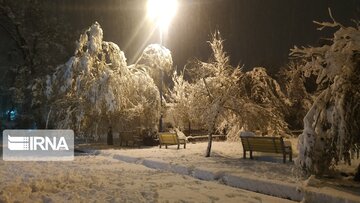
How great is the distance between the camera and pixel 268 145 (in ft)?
48.7

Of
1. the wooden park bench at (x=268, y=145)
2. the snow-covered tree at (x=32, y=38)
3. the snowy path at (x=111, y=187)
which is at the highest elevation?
the snow-covered tree at (x=32, y=38)

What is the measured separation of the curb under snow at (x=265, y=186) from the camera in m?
8.46

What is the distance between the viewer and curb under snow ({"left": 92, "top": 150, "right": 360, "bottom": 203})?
8462 mm

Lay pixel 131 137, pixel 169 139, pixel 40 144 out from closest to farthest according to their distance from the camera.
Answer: pixel 169 139
pixel 131 137
pixel 40 144

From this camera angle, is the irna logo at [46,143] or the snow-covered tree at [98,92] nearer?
the snow-covered tree at [98,92]

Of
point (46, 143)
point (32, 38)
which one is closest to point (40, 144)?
point (46, 143)

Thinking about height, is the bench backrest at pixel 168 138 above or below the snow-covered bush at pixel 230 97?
below

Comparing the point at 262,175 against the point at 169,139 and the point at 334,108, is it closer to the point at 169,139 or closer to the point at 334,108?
the point at 334,108

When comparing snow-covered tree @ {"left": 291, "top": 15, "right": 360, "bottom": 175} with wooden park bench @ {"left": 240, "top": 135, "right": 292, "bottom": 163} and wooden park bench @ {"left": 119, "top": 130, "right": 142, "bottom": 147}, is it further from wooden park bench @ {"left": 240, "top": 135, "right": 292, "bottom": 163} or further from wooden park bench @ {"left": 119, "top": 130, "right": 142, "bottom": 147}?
wooden park bench @ {"left": 119, "top": 130, "right": 142, "bottom": 147}

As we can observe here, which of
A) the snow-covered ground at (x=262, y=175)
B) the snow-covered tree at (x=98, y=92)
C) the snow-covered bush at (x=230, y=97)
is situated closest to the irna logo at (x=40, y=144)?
the snow-covered tree at (x=98, y=92)

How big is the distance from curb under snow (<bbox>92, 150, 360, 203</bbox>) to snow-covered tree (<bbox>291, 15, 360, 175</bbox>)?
34.0 inches

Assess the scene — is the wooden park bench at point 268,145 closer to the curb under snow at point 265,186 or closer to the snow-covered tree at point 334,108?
the curb under snow at point 265,186

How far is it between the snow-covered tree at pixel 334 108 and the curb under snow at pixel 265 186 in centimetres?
86

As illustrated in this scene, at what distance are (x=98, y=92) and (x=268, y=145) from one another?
10321mm
